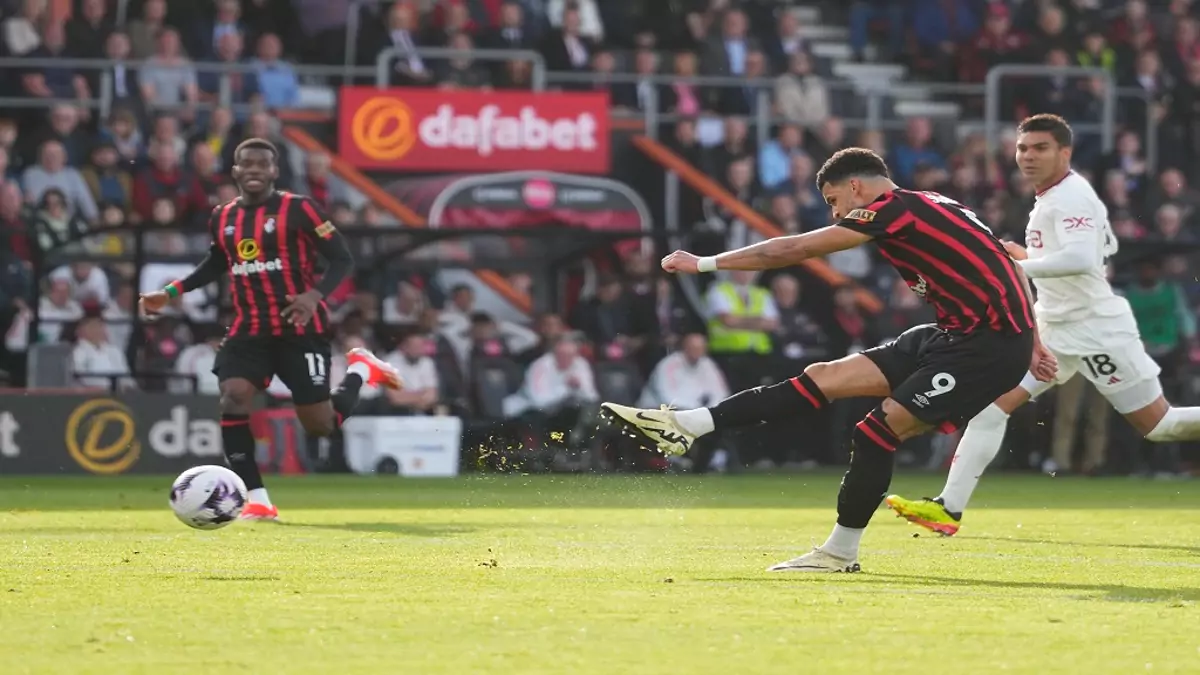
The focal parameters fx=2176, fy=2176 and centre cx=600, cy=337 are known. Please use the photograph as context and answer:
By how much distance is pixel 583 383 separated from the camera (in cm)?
1877

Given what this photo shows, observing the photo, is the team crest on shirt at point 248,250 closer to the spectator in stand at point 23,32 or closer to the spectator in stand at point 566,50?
the spectator in stand at point 23,32

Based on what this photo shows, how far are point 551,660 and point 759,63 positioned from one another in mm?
18295

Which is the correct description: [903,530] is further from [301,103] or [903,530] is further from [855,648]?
[301,103]

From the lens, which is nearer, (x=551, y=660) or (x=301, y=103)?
(x=551, y=660)

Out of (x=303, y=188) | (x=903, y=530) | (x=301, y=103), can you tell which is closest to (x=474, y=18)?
(x=301, y=103)

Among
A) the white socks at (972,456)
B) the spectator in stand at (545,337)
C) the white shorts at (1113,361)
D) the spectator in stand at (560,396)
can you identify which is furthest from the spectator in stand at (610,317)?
the white socks at (972,456)

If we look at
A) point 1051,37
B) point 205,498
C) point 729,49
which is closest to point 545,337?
point 729,49

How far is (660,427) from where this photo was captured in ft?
29.4

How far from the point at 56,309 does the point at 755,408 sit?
1088 cm

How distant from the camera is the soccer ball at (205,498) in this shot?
9922mm

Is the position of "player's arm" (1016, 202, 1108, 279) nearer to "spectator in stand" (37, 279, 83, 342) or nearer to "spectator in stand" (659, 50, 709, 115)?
"spectator in stand" (37, 279, 83, 342)

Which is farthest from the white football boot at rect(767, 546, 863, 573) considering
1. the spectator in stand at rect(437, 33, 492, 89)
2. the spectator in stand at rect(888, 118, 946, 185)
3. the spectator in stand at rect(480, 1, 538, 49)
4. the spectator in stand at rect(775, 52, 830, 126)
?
the spectator in stand at rect(775, 52, 830, 126)

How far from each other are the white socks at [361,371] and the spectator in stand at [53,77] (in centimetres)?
868

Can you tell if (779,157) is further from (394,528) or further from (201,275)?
(394,528)
